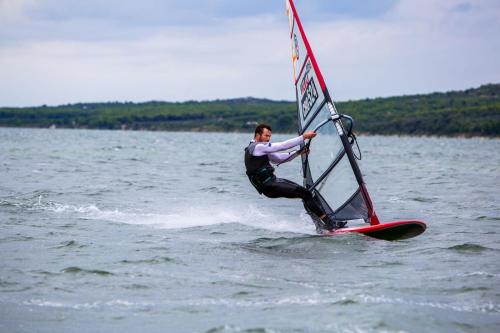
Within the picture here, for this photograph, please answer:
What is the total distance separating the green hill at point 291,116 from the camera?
356ft

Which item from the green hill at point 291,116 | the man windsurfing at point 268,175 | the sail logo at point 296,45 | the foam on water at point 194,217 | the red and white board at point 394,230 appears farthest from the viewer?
the green hill at point 291,116

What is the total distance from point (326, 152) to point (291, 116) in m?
109

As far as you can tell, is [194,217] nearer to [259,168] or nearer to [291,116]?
[259,168]

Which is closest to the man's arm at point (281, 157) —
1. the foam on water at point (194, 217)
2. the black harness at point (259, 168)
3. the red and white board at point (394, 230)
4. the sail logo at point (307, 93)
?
the black harness at point (259, 168)

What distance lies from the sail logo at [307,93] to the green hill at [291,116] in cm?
9029

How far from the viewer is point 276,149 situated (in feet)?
31.2

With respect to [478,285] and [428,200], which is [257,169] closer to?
[478,285]

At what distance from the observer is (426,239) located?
993 centimetres

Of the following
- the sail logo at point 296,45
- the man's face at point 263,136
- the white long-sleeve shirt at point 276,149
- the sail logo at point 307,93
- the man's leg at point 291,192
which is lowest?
the man's leg at point 291,192

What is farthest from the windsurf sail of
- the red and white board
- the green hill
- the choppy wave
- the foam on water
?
the green hill

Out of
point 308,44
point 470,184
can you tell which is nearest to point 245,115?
point 470,184

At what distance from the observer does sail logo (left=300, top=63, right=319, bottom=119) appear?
33.3 ft

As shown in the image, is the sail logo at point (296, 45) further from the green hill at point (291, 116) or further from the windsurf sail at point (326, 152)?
the green hill at point (291, 116)

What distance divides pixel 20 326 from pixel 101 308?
2.25ft
